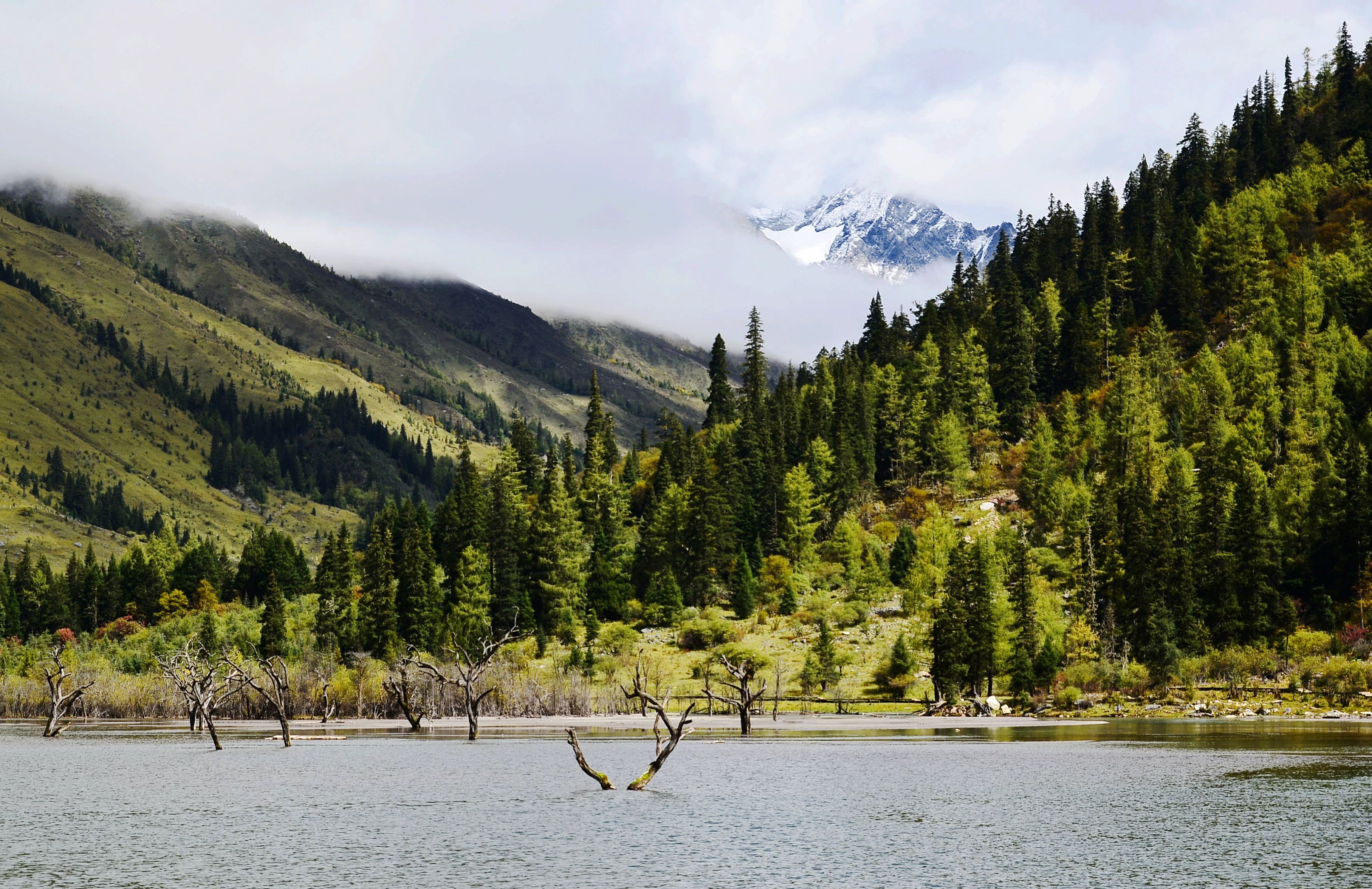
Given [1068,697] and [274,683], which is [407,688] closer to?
[274,683]

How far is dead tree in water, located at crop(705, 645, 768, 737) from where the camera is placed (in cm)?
10619

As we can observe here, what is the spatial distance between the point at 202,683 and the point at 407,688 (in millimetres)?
22424

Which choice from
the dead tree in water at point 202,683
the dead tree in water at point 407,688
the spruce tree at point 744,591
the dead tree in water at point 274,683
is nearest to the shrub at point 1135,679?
the spruce tree at point 744,591

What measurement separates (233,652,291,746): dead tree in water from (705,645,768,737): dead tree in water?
3562 cm

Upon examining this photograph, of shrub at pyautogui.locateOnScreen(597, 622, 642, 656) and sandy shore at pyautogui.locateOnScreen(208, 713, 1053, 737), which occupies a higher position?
shrub at pyautogui.locateOnScreen(597, 622, 642, 656)

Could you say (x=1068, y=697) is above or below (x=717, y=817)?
above

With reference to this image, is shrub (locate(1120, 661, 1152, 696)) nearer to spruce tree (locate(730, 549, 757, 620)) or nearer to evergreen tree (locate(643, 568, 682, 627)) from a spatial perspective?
spruce tree (locate(730, 549, 757, 620))

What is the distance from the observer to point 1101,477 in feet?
591

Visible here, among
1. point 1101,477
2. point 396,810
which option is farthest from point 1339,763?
point 1101,477

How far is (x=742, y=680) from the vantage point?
347 ft

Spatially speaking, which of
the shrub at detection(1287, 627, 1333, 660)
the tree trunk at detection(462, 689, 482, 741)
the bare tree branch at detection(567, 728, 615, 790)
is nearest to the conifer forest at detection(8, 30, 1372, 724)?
the shrub at detection(1287, 627, 1333, 660)

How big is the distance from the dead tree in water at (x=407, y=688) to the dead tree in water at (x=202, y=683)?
1611 cm

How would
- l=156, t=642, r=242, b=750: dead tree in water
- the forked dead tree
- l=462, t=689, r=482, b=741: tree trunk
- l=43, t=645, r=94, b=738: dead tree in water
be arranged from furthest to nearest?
the forked dead tree
l=43, t=645, r=94, b=738: dead tree in water
l=462, t=689, r=482, b=741: tree trunk
l=156, t=642, r=242, b=750: dead tree in water

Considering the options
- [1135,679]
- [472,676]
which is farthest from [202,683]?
[1135,679]
